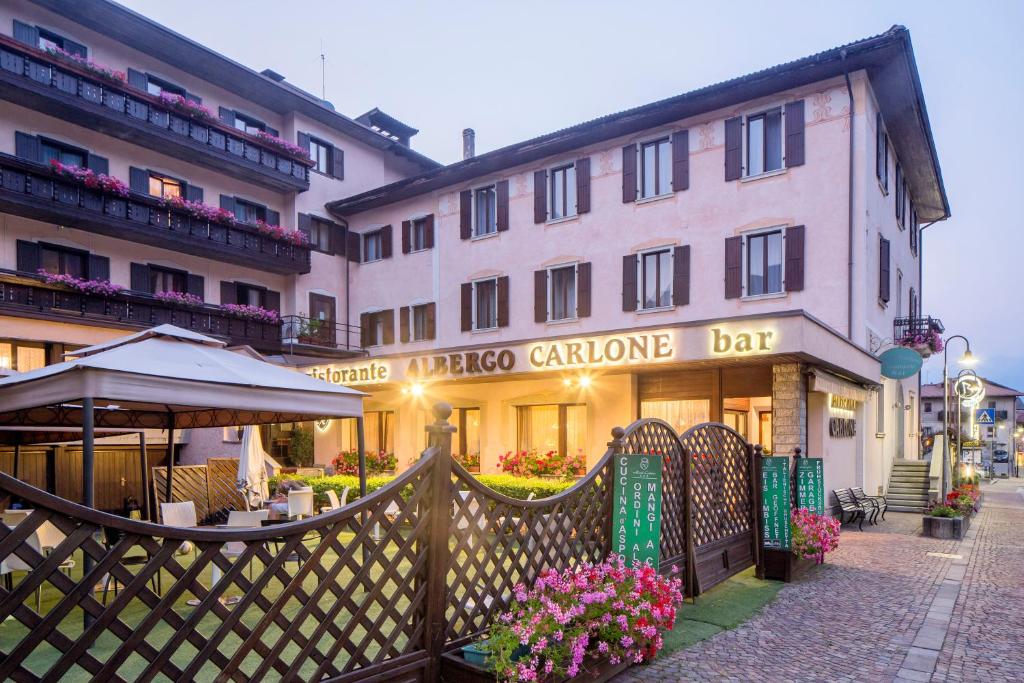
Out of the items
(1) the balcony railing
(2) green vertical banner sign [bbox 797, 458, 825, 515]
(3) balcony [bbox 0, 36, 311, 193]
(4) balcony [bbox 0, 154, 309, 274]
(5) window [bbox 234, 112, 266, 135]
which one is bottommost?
(2) green vertical banner sign [bbox 797, 458, 825, 515]

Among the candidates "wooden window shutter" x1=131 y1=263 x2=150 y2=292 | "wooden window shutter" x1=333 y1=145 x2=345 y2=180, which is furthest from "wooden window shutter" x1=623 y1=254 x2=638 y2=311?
"wooden window shutter" x1=131 y1=263 x2=150 y2=292

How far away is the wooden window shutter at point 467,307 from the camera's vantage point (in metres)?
20.0

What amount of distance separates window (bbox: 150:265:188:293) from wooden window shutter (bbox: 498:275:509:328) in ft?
32.4

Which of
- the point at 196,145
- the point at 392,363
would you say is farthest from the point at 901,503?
the point at 196,145

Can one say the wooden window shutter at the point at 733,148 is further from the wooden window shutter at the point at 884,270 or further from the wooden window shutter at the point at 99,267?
the wooden window shutter at the point at 99,267

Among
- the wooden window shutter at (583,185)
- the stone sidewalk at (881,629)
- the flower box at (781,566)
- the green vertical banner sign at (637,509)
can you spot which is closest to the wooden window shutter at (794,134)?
the wooden window shutter at (583,185)

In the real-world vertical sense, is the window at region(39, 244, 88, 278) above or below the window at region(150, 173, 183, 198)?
below

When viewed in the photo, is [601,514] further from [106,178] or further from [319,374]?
[106,178]

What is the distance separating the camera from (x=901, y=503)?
55.6 ft

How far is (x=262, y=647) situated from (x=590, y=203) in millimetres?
15749

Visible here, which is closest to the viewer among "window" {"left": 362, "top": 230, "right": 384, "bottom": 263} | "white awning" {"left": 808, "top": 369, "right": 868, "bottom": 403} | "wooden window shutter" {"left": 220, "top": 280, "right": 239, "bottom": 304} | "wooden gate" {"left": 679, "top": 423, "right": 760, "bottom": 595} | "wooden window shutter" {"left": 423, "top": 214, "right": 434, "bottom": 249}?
Answer: "wooden gate" {"left": 679, "top": 423, "right": 760, "bottom": 595}

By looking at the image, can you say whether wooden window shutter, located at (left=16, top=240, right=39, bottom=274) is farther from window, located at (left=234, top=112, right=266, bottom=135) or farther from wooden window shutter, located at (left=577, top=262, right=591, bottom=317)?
wooden window shutter, located at (left=577, top=262, right=591, bottom=317)

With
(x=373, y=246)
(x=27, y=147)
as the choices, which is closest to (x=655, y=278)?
(x=373, y=246)

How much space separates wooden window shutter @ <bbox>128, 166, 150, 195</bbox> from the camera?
62.6 feet
